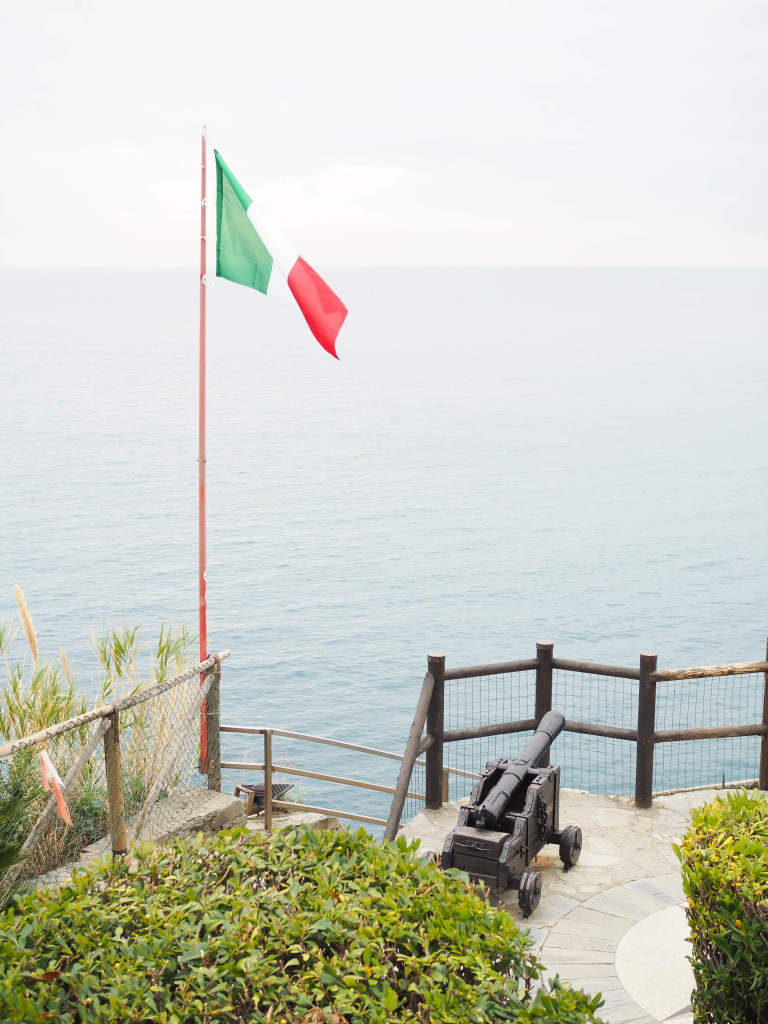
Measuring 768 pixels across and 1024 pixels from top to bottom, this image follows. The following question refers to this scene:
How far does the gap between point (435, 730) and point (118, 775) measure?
8.73 ft

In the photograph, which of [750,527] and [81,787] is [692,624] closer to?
[750,527]

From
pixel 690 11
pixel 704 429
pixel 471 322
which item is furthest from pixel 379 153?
pixel 704 429

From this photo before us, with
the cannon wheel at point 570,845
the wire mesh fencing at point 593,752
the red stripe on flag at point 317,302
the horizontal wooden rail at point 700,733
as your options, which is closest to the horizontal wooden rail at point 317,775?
the cannon wheel at point 570,845

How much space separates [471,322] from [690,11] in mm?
54256

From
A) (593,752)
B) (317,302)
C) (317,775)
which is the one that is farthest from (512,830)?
(593,752)

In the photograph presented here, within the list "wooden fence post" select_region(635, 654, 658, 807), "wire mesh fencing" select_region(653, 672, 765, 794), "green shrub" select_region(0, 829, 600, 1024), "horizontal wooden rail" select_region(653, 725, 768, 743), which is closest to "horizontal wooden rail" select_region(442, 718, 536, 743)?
"wooden fence post" select_region(635, 654, 658, 807)

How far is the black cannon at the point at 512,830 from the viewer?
6.09m

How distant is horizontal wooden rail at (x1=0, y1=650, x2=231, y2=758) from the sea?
→ 320 centimetres

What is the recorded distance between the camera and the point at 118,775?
5949mm

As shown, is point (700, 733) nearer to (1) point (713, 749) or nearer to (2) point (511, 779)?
(2) point (511, 779)

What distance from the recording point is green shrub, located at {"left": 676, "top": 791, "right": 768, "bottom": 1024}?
399 centimetres

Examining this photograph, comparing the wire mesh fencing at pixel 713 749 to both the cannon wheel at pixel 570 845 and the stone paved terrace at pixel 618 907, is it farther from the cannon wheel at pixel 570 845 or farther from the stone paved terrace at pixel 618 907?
the cannon wheel at pixel 570 845

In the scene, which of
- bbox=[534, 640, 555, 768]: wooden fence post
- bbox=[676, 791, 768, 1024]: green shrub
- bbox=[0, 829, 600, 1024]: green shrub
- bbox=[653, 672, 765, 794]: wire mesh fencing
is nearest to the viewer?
bbox=[0, 829, 600, 1024]: green shrub

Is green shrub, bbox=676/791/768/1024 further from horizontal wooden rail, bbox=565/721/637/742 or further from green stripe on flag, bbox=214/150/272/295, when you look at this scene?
green stripe on flag, bbox=214/150/272/295
